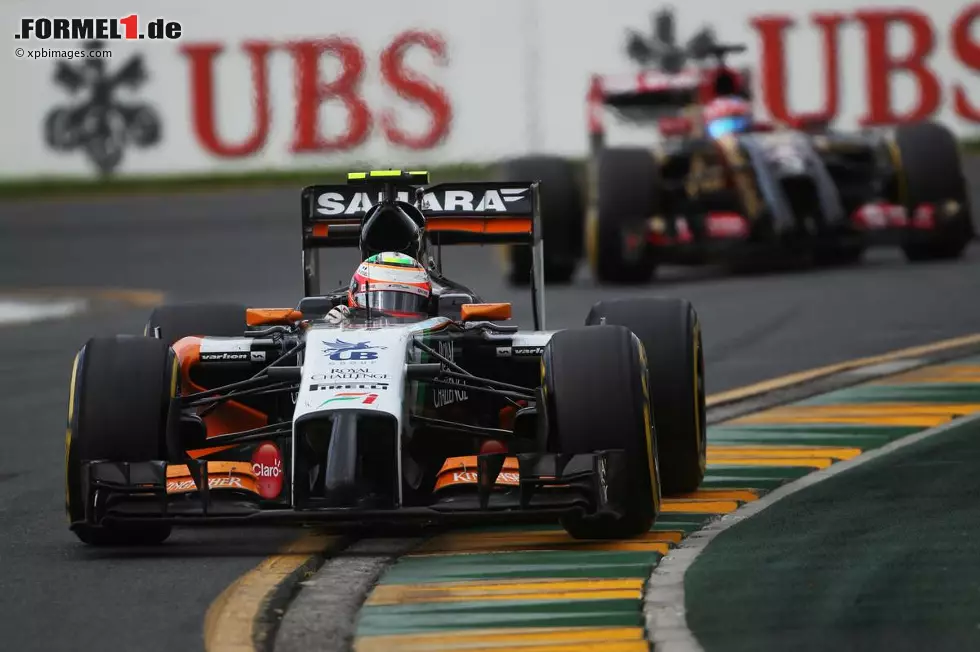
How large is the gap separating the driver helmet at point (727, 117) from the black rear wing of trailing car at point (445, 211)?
991cm

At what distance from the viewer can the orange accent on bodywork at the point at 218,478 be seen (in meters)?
8.47

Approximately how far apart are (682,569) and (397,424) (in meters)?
1.19

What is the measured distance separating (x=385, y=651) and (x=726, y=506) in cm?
286

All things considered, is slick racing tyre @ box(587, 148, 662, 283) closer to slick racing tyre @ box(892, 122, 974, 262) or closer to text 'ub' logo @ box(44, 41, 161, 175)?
slick racing tyre @ box(892, 122, 974, 262)

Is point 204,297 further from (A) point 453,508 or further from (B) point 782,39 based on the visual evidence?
(A) point 453,508

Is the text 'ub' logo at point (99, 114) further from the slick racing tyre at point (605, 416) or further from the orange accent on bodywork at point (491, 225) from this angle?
the slick racing tyre at point (605, 416)

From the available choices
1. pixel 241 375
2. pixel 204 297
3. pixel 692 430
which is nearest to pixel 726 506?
pixel 692 430

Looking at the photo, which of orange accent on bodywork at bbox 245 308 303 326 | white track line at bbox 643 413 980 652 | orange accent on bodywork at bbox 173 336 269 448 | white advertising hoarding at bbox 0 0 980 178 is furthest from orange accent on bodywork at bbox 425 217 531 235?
white advertising hoarding at bbox 0 0 980 178

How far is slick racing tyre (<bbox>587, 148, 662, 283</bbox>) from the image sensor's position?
19547mm

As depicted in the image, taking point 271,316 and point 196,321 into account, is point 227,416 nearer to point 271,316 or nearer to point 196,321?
point 271,316

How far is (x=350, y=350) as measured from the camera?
8.70m

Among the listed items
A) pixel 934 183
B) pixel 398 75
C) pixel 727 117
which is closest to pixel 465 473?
pixel 934 183

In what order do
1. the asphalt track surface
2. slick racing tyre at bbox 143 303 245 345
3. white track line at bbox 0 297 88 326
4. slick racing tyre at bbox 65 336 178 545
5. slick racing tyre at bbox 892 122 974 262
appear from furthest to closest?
1. white track line at bbox 0 297 88 326
2. slick racing tyre at bbox 892 122 974 262
3. slick racing tyre at bbox 143 303 245 345
4. slick racing tyre at bbox 65 336 178 545
5. the asphalt track surface

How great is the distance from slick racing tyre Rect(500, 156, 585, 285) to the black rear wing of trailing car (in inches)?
345
